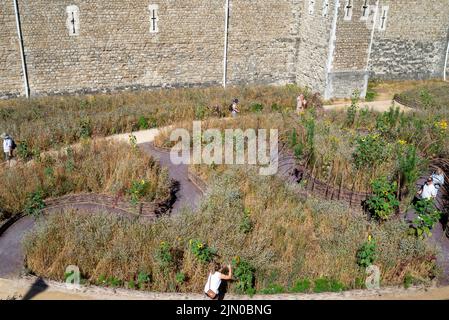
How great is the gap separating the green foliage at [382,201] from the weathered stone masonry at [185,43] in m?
8.24

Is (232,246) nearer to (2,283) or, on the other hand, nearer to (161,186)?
(161,186)

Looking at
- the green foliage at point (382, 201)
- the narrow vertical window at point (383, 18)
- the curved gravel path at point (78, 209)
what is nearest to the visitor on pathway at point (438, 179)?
the green foliage at point (382, 201)

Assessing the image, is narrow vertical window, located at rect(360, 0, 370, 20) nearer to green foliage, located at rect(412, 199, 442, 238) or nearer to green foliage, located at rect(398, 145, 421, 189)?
green foliage, located at rect(398, 145, 421, 189)

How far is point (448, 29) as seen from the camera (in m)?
19.5

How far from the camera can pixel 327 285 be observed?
649 centimetres

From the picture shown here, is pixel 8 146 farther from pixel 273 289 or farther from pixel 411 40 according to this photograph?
pixel 411 40

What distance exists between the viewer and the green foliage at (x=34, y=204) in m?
7.78

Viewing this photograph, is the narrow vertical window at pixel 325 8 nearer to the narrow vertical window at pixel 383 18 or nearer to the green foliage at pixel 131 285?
the narrow vertical window at pixel 383 18

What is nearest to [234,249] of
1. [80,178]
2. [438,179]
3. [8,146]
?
[80,178]

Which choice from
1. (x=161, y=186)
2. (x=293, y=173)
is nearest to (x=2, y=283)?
(x=161, y=186)

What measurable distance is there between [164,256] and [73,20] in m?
10.8

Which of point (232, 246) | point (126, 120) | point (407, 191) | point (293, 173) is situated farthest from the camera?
point (126, 120)

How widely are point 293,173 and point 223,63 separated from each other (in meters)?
8.12

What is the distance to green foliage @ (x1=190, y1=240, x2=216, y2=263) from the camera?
21.3ft
